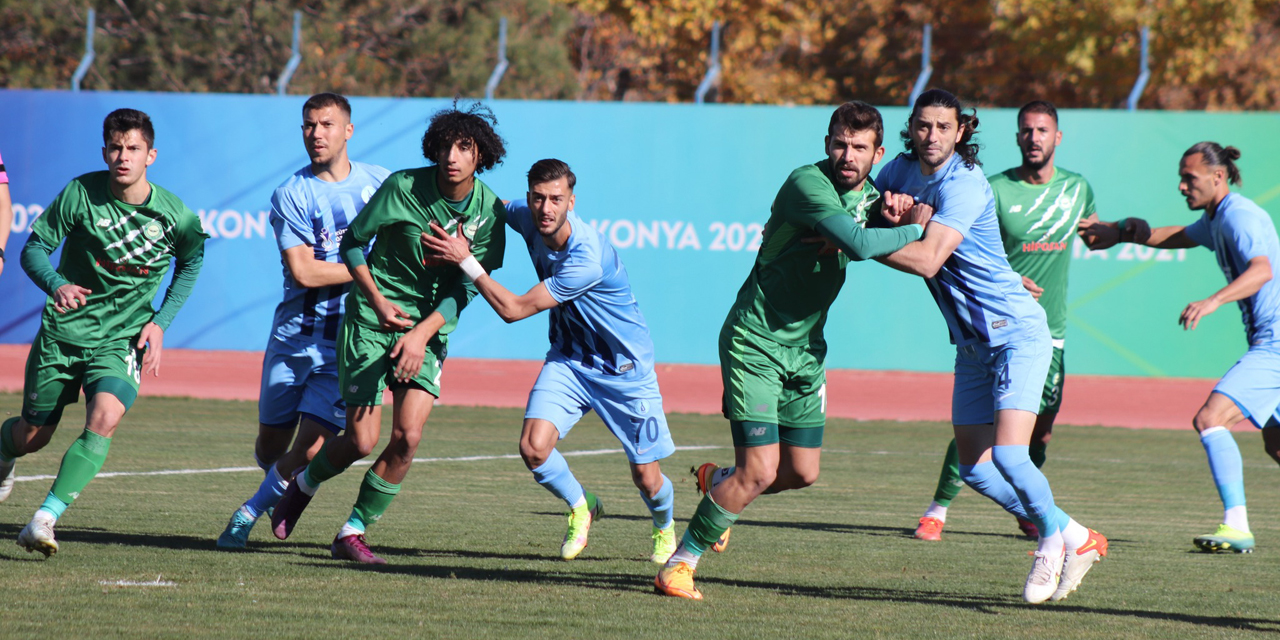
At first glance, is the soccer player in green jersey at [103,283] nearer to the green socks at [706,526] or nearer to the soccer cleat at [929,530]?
the green socks at [706,526]

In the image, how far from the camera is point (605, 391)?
22.3ft

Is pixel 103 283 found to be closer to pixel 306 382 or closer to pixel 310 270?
pixel 310 270

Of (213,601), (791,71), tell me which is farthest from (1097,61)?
(213,601)

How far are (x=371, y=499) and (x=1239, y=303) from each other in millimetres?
4710

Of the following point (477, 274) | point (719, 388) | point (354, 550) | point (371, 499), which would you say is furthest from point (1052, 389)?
point (719, 388)

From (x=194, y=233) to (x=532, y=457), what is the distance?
1969 millimetres

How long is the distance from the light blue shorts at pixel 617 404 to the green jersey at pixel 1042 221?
101 inches

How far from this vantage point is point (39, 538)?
19.6 feet

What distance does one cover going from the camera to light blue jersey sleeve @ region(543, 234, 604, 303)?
6348 millimetres

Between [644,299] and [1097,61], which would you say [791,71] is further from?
[644,299]

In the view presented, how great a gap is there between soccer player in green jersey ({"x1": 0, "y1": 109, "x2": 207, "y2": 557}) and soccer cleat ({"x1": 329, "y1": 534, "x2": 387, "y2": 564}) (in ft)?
3.72

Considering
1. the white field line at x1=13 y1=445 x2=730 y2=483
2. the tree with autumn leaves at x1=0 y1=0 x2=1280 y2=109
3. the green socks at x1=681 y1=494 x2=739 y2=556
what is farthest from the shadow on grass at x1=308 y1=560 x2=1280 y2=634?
the tree with autumn leaves at x1=0 y1=0 x2=1280 y2=109

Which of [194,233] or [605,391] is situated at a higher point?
[194,233]

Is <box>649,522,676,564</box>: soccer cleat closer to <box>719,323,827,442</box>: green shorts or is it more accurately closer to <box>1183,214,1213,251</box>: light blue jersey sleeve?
<box>719,323,827,442</box>: green shorts
